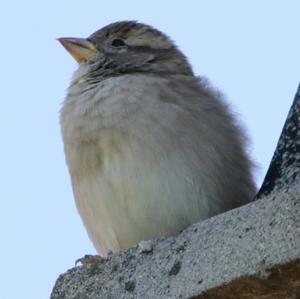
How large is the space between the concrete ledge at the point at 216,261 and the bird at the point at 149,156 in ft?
3.92

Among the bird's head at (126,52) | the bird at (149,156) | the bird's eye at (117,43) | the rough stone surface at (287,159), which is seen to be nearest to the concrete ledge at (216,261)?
the rough stone surface at (287,159)

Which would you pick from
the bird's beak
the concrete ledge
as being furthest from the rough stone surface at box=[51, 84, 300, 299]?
the bird's beak

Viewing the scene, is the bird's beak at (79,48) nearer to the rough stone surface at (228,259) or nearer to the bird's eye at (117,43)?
the bird's eye at (117,43)

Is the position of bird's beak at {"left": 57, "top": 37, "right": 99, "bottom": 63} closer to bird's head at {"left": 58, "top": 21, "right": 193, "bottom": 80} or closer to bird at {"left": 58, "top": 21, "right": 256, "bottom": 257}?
bird's head at {"left": 58, "top": 21, "right": 193, "bottom": 80}

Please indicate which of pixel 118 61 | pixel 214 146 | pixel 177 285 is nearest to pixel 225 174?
pixel 214 146

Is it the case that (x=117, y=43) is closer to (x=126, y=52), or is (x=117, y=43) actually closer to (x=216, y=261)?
(x=126, y=52)

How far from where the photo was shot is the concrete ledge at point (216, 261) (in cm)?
225

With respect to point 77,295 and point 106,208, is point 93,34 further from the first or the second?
point 77,295

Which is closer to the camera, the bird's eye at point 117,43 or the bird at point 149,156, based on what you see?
the bird at point 149,156

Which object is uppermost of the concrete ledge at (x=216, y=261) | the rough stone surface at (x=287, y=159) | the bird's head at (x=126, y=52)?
the bird's head at (x=126, y=52)

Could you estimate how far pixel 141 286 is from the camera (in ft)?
8.41

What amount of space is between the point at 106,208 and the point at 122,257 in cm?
138

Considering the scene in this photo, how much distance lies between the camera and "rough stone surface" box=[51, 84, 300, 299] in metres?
2.25

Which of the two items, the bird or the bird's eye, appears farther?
the bird's eye
